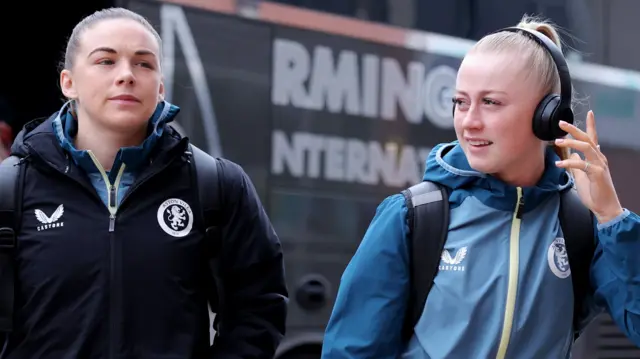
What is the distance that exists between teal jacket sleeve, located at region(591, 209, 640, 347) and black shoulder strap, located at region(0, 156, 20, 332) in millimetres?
1225

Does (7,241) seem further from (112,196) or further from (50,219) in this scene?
(112,196)

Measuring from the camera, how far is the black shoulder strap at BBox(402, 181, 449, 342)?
83.7 inches

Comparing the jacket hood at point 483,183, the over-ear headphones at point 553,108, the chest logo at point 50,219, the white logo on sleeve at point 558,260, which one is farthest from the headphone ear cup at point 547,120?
the chest logo at point 50,219

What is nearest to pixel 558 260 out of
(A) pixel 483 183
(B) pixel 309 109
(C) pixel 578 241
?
(C) pixel 578 241

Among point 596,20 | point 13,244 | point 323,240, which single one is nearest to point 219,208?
point 13,244

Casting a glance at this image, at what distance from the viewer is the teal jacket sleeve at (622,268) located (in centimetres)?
209

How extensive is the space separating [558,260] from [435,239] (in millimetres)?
259

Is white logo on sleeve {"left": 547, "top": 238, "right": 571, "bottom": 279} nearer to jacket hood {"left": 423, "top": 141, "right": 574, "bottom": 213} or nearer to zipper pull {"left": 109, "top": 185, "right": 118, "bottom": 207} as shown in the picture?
jacket hood {"left": 423, "top": 141, "right": 574, "bottom": 213}

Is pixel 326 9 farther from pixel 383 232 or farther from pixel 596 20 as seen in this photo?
pixel 383 232

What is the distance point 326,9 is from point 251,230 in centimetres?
289

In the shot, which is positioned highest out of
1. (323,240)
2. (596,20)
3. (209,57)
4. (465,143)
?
(596,20)

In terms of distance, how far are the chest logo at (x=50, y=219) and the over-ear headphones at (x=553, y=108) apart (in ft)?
3.34

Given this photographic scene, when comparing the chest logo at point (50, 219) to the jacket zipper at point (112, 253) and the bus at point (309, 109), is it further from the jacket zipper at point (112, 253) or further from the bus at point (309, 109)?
the bus at point (309, 109)

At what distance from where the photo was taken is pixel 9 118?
5363 millimetres
